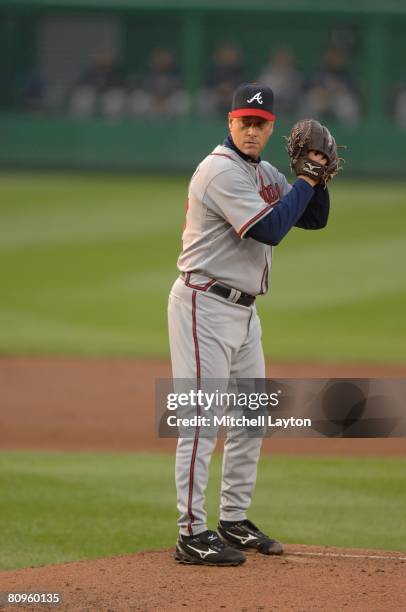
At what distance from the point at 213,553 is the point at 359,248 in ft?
36.2

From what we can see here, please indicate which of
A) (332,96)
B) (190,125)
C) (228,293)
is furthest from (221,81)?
(228,293)

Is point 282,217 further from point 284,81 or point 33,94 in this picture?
point 33,94

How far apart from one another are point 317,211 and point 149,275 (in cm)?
923

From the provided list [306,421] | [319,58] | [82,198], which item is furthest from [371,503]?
[319,58]

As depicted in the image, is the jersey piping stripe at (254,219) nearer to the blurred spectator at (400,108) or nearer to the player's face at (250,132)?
the player's face at (250,132)

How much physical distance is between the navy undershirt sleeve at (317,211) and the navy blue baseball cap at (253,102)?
0.41m

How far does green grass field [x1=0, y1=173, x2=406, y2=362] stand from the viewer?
457 inches

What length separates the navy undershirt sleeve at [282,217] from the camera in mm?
4609

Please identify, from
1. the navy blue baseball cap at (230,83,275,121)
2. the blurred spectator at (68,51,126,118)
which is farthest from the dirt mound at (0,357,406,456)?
the blurred spectator at (68,51,126,118)

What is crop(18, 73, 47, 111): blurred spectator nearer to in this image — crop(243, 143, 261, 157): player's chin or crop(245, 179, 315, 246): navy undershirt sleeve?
crop(243, 143, 261, 157): player's chin

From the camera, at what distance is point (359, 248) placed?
15438 mm

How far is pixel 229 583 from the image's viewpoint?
4.52 metres

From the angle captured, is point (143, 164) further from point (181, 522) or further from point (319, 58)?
point (181, 522)

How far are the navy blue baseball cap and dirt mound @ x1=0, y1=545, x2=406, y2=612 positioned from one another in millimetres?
1871
